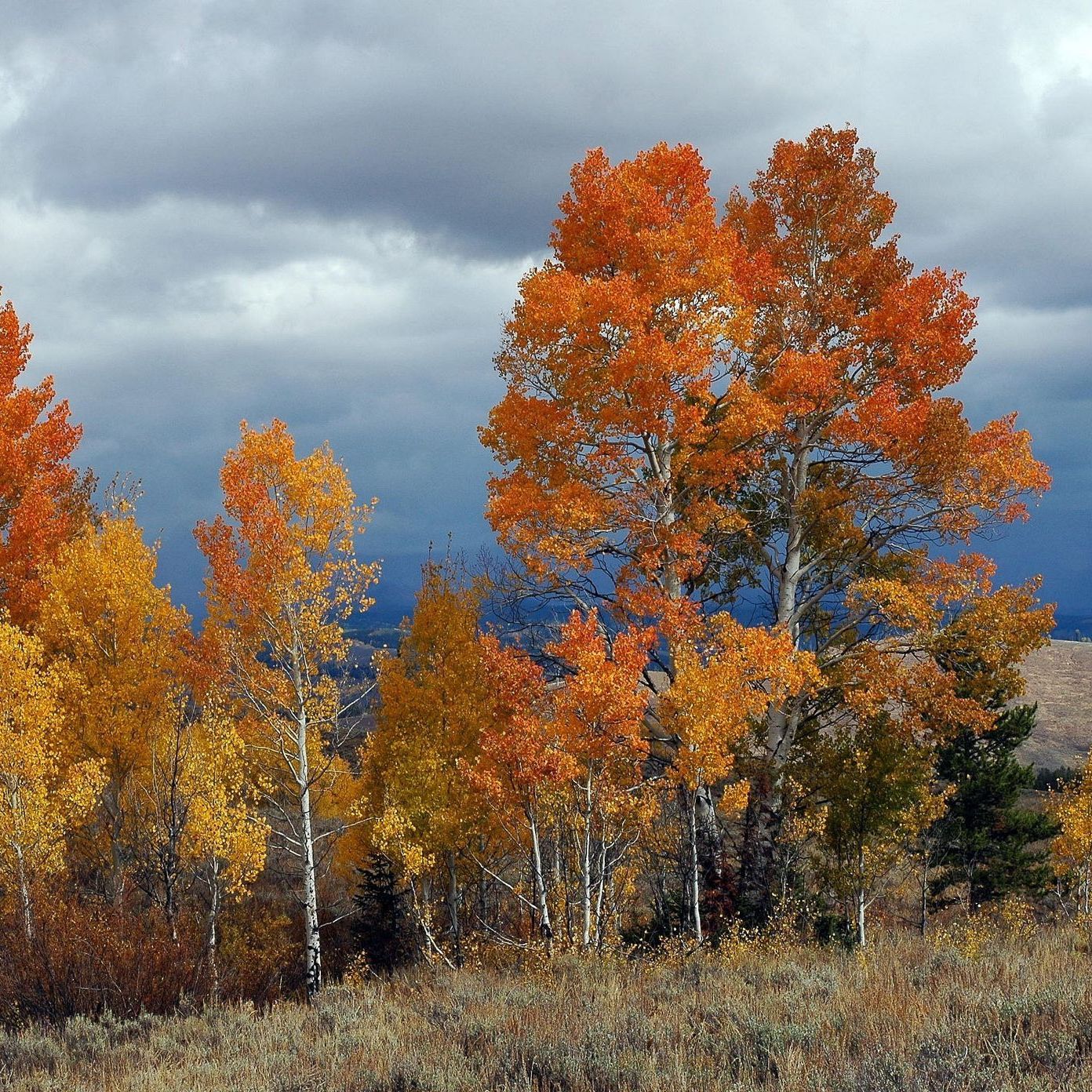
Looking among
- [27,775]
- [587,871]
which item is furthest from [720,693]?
[27,775]

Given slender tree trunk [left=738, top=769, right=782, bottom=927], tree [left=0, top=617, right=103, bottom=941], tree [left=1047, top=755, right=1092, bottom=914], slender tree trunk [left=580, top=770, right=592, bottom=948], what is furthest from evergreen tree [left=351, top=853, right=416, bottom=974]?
tree [left=1047, top=755, right=1092, bottom=914]

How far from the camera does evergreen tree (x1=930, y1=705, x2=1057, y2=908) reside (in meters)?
33.4

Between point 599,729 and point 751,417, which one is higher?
point 751,417

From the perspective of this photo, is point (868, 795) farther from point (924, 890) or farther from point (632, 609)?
point (632, 609)

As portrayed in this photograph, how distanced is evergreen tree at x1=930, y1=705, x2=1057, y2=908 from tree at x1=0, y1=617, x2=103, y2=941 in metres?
27.2

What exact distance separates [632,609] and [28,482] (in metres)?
19.9

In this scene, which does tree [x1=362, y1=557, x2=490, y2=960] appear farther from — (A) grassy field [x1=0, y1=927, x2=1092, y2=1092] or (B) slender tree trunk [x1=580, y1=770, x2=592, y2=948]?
(A) grassy field [x1=0, y1=927, x2=1092, y2=1092]

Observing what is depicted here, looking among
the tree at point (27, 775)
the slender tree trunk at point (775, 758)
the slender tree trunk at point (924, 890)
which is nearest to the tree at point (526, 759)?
the slender tree trunk at point (775, 758)

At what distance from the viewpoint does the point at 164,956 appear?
14500mm

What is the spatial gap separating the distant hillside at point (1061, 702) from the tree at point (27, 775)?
5658 centimetres

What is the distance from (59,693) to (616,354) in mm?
16947

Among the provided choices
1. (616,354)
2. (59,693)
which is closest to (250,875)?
(59,693)

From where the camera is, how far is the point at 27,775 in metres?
21.1

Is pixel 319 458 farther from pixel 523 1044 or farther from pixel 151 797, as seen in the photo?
pixel 523 1044
